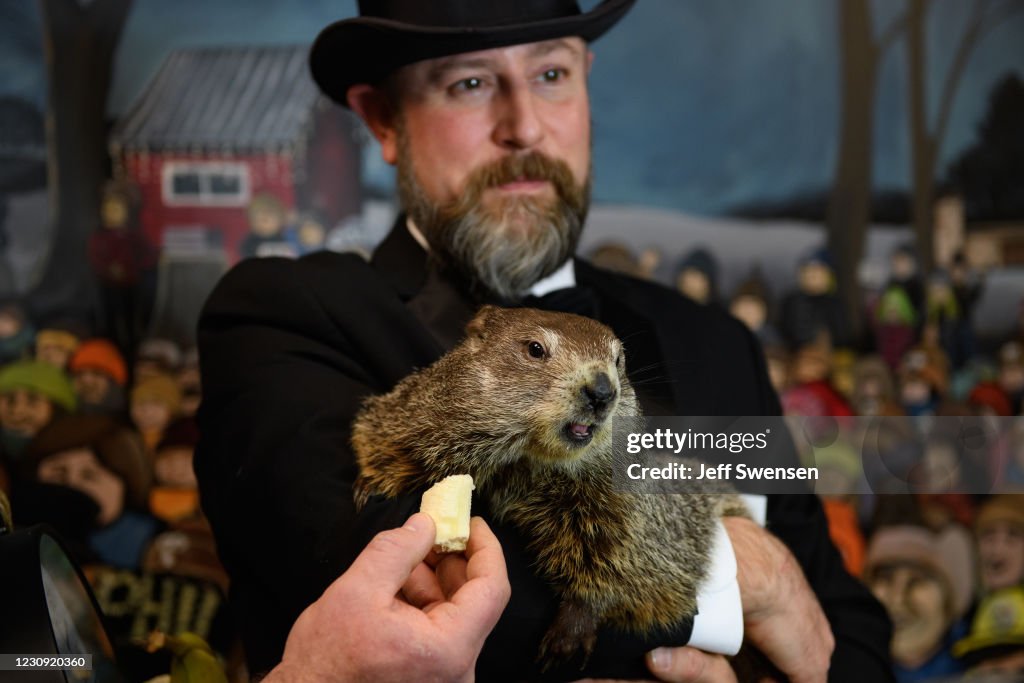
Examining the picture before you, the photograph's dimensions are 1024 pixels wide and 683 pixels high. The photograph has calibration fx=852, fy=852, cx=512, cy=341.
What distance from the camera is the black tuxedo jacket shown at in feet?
4.73

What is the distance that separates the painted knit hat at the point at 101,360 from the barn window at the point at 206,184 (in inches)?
23.8

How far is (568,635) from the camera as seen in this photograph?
1367mm

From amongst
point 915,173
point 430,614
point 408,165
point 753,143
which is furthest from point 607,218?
point 430,614

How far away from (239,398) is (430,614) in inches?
29.7

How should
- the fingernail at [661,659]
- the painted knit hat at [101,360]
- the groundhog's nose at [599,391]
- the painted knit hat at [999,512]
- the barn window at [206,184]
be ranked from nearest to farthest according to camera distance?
the groundhog's nose at [599,391] → the fingernail at [661,659] → the painted knit hat at [101,360] → the barn window at [206,184] → the painted knit hat at [999,512]

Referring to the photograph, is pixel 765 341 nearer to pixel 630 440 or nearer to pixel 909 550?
pixel 909 550

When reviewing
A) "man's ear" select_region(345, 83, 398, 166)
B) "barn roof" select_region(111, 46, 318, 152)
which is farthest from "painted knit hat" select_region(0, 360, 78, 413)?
"man's ear" select_region(345, 83, 398, 166)

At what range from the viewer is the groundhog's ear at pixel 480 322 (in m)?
1.37

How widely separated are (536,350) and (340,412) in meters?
0.54

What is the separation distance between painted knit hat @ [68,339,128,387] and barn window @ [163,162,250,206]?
1.98 feet

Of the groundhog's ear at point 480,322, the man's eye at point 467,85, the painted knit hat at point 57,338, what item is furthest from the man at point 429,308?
the painted knit hat at point 57,338

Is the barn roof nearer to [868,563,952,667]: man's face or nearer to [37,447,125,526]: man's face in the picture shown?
[37,447,125,526]: man's face

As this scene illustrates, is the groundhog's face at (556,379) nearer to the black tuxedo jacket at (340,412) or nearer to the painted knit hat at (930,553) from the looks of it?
the black tuxedo jacket at (340,412)

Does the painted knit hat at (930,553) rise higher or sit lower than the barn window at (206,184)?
lower
